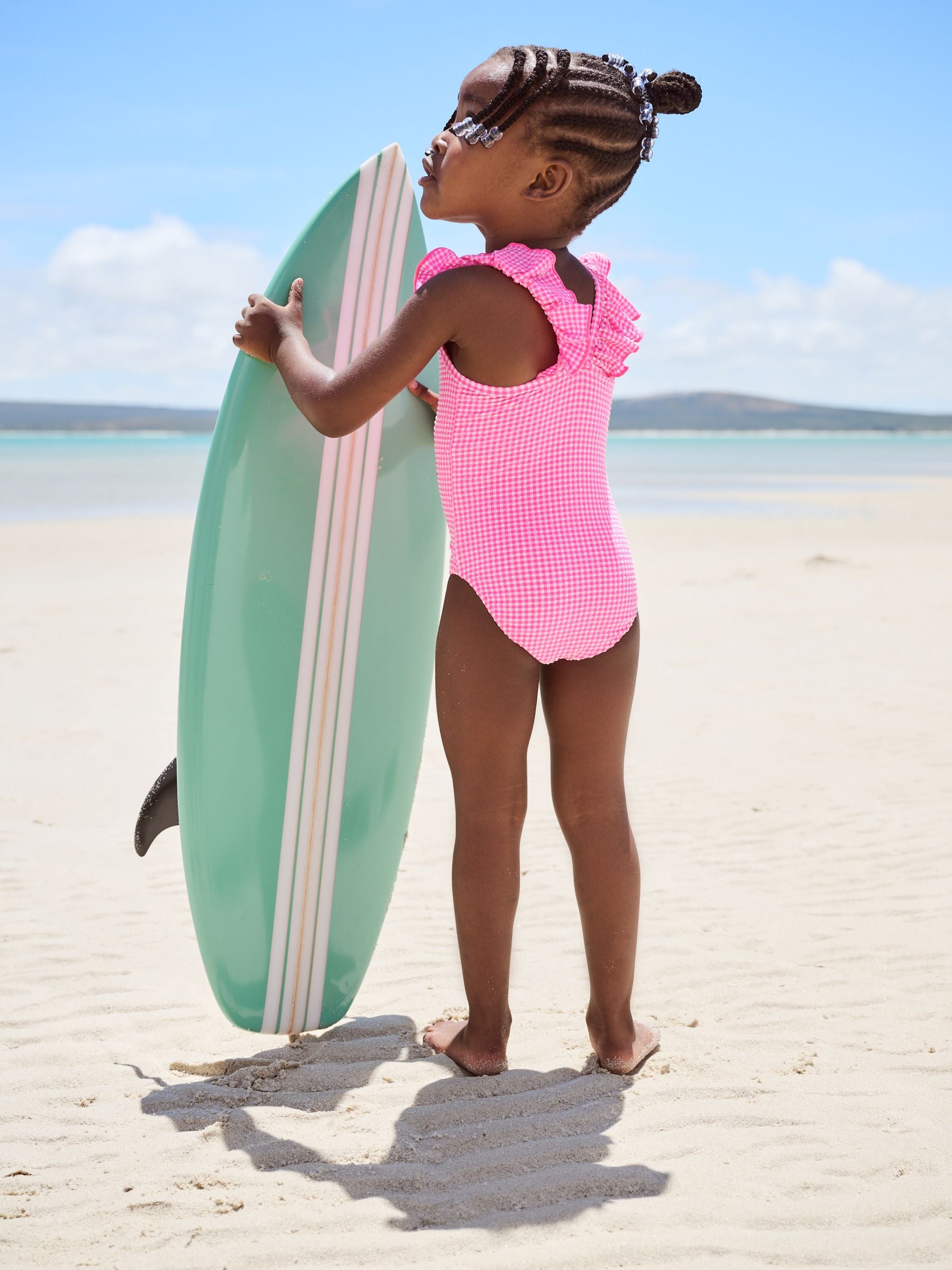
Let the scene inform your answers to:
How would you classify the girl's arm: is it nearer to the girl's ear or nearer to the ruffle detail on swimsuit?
the ruffle detail on swimsuit

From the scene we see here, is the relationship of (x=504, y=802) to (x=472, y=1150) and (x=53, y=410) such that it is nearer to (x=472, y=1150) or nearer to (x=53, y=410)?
(x=472, y=1150)

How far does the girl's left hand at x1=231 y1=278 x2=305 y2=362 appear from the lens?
2.27 m

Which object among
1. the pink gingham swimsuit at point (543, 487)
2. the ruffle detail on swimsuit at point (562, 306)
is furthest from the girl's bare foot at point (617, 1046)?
the ruffle detail on swimsuit at point (562, 306)

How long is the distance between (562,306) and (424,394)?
62cm

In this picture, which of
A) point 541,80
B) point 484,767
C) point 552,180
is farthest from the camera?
point 484,767

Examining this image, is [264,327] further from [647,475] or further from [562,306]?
[647,475]

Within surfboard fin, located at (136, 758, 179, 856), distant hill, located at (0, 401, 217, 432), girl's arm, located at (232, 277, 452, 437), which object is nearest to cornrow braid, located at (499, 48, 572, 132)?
girl's arm, located at (232, 277, 452, 437)

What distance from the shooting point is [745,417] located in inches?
3932

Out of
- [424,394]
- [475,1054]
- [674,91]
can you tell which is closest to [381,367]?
[424,394]

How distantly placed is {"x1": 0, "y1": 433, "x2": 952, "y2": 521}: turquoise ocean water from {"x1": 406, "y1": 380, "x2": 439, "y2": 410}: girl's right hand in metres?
1.55

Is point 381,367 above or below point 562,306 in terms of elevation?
below

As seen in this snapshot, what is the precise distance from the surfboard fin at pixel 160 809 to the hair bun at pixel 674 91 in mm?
1640

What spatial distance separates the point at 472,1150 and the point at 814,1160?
0.57 m

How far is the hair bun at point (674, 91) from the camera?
2.03m
